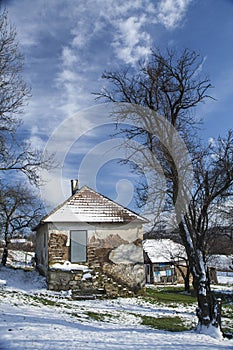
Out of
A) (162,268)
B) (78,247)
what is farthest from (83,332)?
(162,268)

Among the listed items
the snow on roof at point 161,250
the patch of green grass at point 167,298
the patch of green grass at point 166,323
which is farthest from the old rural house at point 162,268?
the patch of green grass at point 166,323

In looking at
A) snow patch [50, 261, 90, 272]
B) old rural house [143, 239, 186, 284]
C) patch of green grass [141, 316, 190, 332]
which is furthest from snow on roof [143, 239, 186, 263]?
patch of green grass [141, 316, 190, 332]

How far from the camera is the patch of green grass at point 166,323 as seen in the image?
951 centimetres

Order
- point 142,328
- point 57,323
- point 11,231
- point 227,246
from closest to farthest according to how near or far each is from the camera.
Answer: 1. point 57,323
2. point 142,328
3. point 227,246
4. point 11,231

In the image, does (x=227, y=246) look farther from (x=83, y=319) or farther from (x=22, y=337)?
(x=22, y=337)

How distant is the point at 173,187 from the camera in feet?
A: 33.4

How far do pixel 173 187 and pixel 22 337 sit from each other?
5.81 meters

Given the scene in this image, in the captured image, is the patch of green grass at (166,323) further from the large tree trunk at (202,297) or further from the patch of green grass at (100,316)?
the patch of green grass at (100,316)

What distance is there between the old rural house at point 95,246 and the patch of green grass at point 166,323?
17.0 feet

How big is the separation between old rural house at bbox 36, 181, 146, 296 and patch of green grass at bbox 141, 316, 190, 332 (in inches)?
204

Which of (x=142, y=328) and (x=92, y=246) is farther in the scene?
(x=92, y=246)

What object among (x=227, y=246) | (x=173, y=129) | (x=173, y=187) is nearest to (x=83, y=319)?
(x=173, y=187)

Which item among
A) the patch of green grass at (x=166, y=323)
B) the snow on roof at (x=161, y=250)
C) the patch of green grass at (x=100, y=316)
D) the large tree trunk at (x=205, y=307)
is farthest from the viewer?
the snow on roof at (x=161, y=250)

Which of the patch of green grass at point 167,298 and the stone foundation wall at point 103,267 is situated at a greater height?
the stone foundation wall at point 103,267
